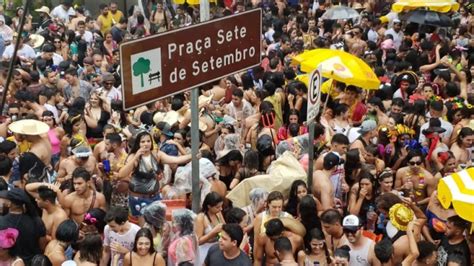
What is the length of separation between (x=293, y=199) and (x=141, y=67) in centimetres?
303

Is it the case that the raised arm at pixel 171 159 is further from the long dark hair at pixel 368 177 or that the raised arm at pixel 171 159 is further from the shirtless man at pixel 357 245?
the shirtless man at pixel 357 245

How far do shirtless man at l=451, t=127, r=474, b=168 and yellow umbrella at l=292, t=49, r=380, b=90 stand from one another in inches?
58.3

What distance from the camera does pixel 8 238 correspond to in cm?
652

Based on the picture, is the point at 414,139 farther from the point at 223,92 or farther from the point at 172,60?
the point at 172,60

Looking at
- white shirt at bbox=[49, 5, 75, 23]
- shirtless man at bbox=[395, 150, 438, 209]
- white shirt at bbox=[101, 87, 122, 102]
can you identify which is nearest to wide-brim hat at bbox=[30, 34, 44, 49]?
white shirt at bbox=[49, 5, 75, 23]

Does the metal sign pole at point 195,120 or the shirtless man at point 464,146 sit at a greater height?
the metal sign pole at point 195,120

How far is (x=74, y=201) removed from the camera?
7504 mm

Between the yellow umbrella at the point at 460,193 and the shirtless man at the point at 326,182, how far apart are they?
1.24m

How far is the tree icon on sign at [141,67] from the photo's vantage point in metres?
5.12

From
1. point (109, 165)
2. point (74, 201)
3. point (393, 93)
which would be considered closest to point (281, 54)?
point (393, 93)

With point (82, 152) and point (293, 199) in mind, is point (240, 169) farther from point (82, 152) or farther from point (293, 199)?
point (82, 152)

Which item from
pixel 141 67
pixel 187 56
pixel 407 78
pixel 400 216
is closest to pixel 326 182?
pixel 400 216

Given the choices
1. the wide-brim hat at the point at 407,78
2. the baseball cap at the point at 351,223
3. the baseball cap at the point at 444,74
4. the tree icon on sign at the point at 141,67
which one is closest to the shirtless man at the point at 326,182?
the baseball cap at the point at 351,223

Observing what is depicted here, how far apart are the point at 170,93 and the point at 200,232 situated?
200 cm
